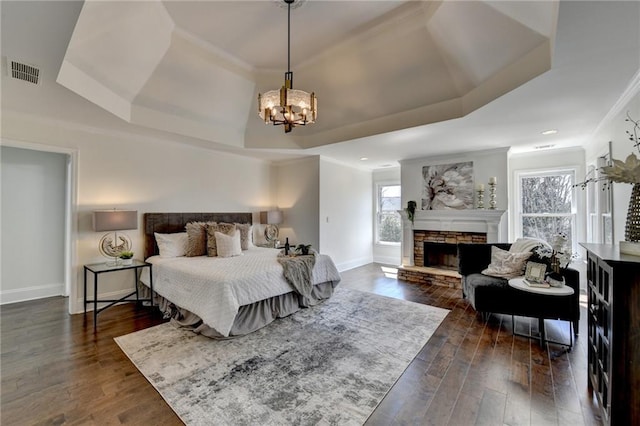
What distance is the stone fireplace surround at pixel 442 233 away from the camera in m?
4.87

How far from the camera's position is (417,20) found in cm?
284

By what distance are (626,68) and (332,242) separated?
472cm

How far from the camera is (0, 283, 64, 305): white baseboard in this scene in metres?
3.90

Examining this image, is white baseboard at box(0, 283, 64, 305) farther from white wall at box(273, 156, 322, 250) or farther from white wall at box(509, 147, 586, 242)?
white wall at box(509, 147, 586, 242)

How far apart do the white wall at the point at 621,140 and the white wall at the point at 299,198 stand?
420cm

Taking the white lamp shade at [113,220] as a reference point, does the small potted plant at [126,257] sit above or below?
below

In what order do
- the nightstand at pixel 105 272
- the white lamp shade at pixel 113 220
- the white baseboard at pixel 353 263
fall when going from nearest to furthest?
the nightstand at pixel 105 272 < the white lamp shade at pixel 113 220 < the white baseboard at pixel 353 263

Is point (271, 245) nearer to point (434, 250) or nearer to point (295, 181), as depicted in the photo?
point (295, 181)

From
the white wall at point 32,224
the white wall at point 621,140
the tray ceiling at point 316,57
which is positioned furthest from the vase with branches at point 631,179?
the white wall at point 32,224

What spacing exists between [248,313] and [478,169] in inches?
185

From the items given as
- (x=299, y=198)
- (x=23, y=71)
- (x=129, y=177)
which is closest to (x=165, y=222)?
(x=129, y=177)

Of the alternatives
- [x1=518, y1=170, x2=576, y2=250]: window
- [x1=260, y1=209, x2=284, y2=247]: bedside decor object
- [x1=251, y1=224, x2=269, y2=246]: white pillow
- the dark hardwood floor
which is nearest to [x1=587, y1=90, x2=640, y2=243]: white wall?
the dark hardwood floor

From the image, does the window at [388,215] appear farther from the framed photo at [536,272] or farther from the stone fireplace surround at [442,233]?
the framed photo at [536,272]

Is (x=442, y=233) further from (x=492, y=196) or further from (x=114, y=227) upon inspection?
(x=114, y=227)
